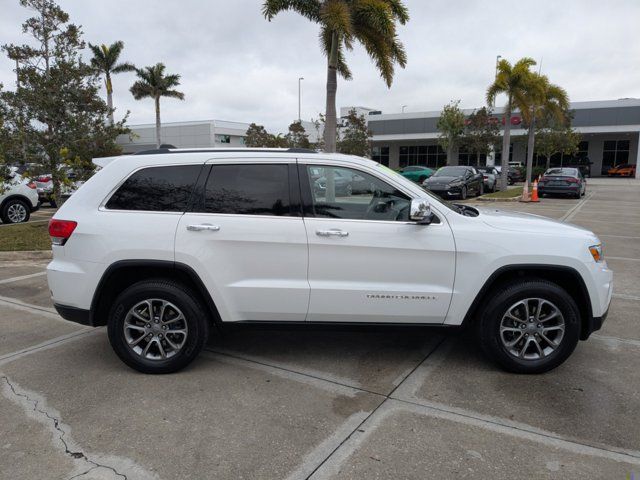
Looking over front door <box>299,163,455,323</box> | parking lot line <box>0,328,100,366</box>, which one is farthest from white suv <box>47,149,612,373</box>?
parking lot line <box>0,328,100,366</box>

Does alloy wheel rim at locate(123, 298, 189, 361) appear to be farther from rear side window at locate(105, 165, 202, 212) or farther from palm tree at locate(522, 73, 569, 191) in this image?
A: palm tree at locate(522, 73, 569, 191)

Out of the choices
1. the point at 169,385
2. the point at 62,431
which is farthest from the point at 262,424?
the point at 62,431

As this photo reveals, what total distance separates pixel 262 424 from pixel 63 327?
10.1 feet

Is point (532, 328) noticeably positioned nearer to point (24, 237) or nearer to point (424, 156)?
point (24, 237)

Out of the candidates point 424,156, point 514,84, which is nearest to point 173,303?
point 514,84

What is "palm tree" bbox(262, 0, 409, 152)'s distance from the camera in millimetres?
13211

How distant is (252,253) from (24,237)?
8.77 m

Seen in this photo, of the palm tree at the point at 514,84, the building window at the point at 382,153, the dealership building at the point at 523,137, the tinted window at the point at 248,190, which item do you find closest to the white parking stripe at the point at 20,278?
the tinted window at the point at 248,190

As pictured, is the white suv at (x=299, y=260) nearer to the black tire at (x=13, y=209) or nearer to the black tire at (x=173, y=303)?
the black tire at (x=173, y=303)

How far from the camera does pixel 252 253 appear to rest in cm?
377

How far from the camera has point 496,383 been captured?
379 cm

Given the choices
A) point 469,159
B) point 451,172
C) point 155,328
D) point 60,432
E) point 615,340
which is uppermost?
point 469,159

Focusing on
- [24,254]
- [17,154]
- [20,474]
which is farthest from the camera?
[17,154]

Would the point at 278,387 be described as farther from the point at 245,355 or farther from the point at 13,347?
the point at 13,347
